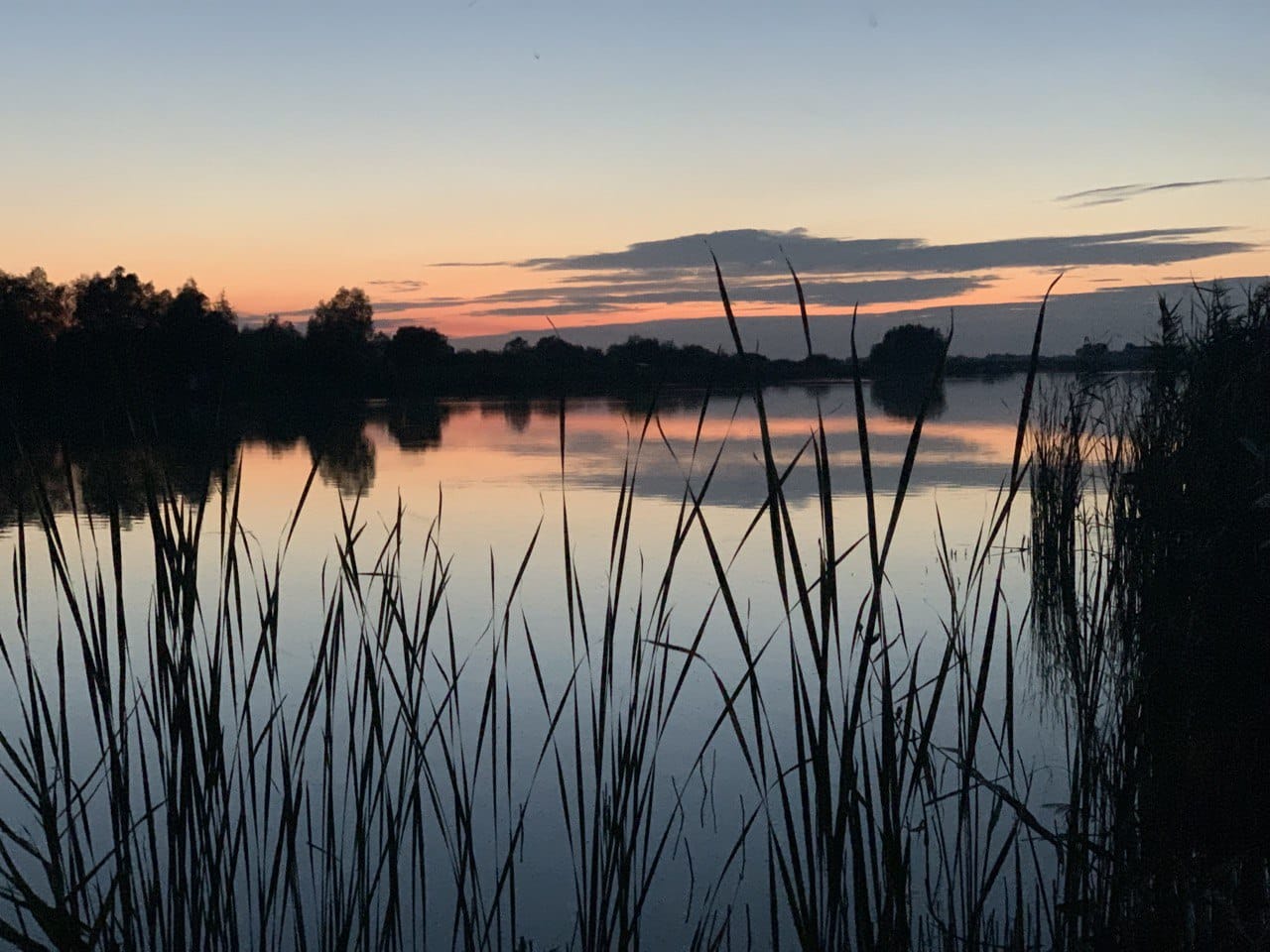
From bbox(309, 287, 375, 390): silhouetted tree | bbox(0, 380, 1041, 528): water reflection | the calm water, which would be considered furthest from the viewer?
bbox(309, 287, 375, 390): silhouetted tree

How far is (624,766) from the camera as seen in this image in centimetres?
141

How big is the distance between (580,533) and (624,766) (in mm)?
6368

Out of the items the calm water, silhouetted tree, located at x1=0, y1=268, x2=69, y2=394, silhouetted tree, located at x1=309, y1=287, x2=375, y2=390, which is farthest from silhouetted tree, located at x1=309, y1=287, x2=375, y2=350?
the calm water

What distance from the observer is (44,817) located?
1.34 metres

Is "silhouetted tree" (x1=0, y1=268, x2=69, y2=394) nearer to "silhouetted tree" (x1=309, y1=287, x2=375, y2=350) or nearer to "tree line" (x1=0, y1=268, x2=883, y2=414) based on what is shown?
"tree line" (x1=0, y1=268, x2=883, y2=414)

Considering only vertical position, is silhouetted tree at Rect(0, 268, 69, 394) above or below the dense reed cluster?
above

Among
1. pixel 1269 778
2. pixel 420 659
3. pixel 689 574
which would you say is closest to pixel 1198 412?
pixel 1269 778

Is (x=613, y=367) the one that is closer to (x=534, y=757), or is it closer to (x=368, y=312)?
(x=534, y=757)

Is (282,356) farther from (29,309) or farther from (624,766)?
(624,766)

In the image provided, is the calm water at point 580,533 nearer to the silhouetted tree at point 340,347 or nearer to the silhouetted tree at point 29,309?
the silhouetted tree at point 29,309

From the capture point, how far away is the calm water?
324 centimetres

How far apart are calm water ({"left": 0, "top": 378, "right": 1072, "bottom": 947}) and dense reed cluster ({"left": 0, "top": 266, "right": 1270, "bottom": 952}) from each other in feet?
0.19

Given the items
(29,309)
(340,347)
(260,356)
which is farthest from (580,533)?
(340,347)

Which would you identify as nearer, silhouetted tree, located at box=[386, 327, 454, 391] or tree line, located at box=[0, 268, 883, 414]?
tree line, located at box=[0, 268, 883, 414]
